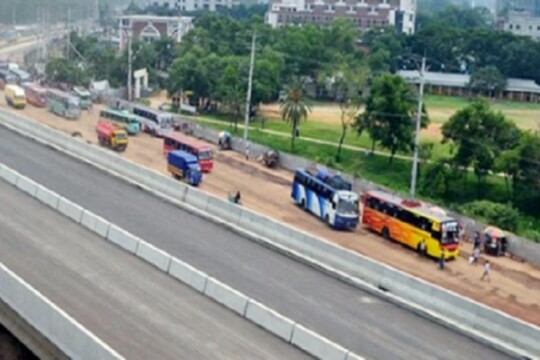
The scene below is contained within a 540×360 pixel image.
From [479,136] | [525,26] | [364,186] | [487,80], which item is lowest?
[364,186]

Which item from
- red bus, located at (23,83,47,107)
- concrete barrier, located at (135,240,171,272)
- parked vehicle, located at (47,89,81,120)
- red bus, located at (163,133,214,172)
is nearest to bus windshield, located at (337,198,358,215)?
red bus, located at (163,133,214,172)

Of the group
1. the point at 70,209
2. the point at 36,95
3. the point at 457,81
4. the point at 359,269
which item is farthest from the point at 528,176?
the point at 457,81

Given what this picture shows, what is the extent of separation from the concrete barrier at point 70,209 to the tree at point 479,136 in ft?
82.3

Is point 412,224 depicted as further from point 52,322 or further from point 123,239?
point 52,322

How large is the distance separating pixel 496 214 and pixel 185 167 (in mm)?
15300

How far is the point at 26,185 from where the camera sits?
33000 mm

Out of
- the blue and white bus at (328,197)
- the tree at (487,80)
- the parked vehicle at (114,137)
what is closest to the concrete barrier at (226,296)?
the blue and white bus at (328,197)

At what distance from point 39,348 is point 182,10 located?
167 metres

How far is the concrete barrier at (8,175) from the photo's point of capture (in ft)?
112

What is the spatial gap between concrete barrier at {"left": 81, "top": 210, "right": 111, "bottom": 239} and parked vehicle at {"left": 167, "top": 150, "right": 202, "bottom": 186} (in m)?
14.1

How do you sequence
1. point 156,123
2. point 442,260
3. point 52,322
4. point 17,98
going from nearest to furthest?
point 52,322, point 442,260, point 156,123, point 17,98

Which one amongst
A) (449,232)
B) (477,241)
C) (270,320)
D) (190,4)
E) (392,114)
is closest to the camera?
(270,320)

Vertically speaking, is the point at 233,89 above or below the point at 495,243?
above

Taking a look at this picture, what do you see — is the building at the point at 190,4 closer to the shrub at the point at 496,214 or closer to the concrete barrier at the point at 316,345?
the shrub at the point at 496,214
